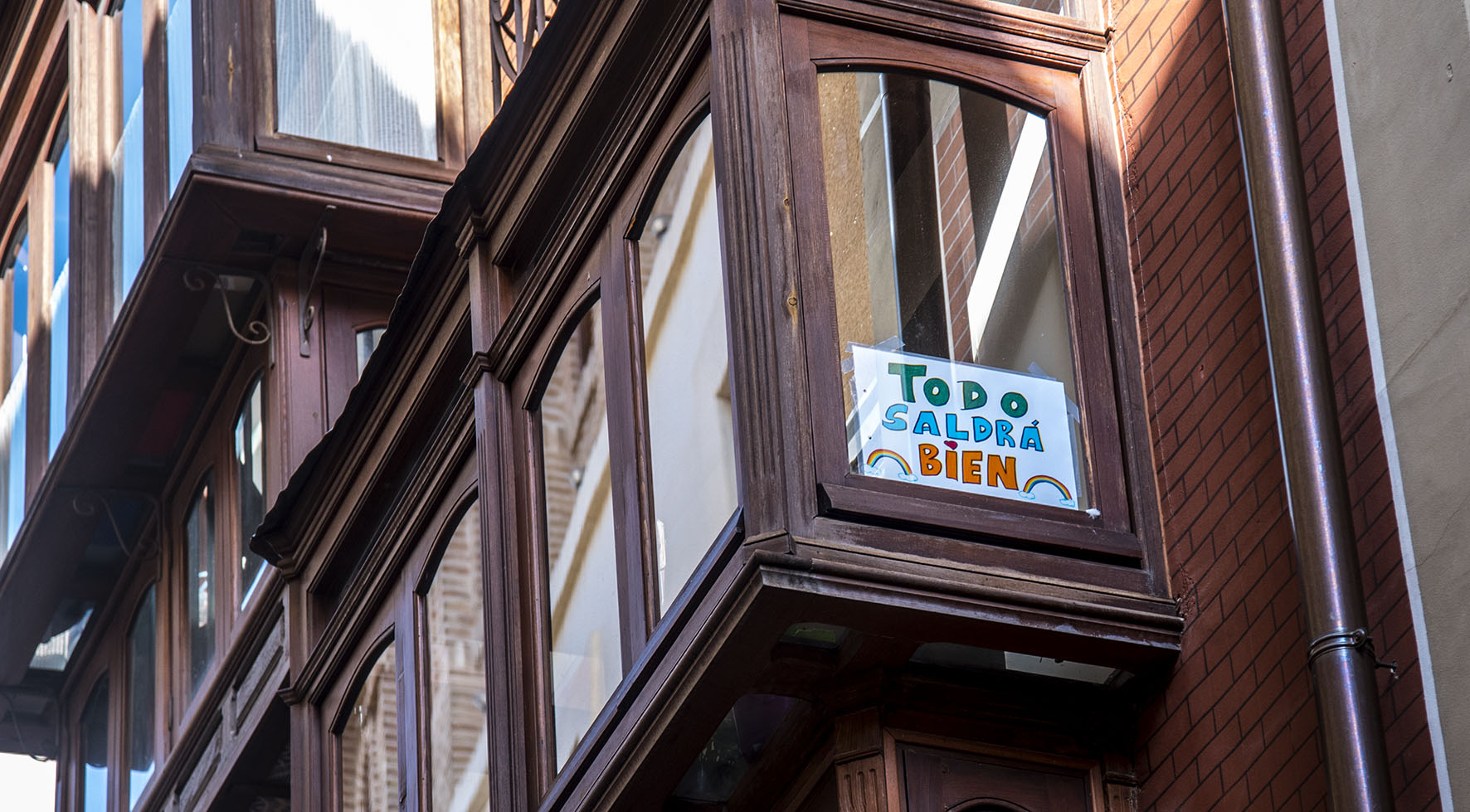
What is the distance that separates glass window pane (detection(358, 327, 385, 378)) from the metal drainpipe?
26.3ft

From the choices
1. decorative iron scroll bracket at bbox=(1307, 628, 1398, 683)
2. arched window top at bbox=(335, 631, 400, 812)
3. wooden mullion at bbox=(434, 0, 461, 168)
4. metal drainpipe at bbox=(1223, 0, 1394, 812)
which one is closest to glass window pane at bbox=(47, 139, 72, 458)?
wooden mullion at bbox=(434, 0, 461, 168)

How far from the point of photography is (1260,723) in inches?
267

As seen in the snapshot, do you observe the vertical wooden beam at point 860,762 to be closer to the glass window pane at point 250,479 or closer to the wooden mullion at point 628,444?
the wooden mullion at point 628,444

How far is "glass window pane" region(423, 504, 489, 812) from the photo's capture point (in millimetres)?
9594

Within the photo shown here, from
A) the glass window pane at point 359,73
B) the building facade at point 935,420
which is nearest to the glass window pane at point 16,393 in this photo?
the glass window pane at point 359,73

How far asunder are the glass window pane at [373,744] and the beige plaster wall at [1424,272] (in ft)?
17.4

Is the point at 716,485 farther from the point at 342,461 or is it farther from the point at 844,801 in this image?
the point at 342,461

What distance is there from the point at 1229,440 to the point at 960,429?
0.77 meters

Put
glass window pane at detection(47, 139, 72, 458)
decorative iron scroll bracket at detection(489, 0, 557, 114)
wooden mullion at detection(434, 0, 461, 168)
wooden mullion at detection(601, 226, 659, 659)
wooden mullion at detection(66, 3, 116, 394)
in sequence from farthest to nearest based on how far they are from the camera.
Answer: glass window pane at detection(47, 139, 72, 458), wooden mullion at detection(66, 3, 116, 394), wooden mullion at detection(434, 0, 461, 168), decorative iron scroll bracket at detection(489, 0, 557, 114), wooden mullion at detection(601, 226, 659, 659)

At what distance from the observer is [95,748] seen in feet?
58.8

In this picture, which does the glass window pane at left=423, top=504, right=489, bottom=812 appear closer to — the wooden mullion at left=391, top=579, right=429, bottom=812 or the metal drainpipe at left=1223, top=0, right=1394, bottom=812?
the wooden mullion at left=391, top=579, right=429, bottom=812

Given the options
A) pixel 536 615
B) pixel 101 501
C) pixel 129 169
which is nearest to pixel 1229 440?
pixel 536 615

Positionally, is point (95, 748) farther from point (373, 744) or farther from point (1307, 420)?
point (1307, 420)

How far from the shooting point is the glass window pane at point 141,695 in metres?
16.4
